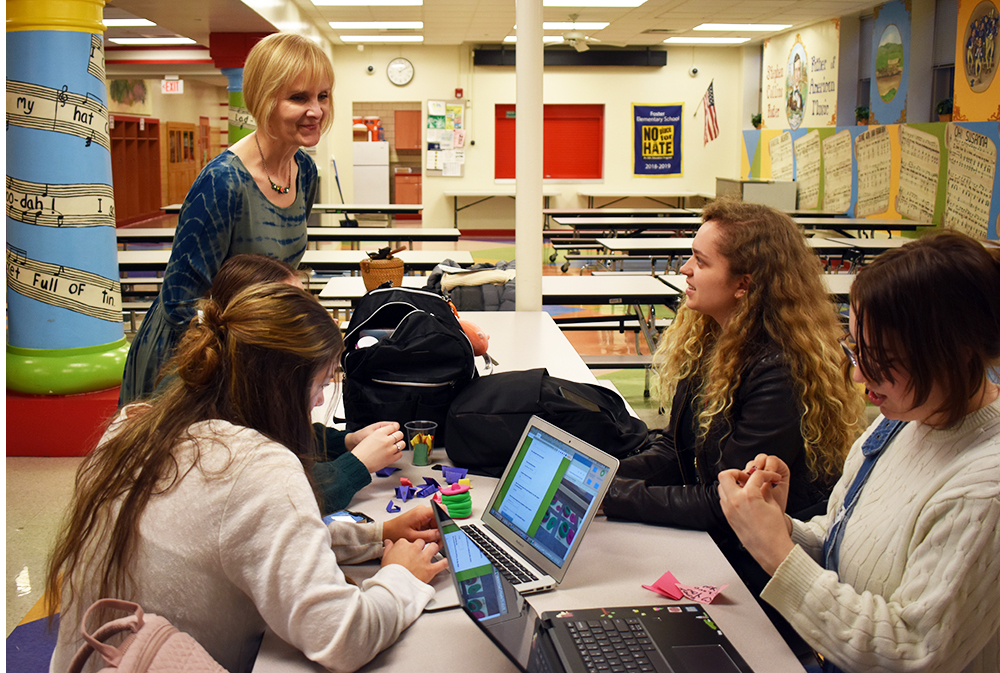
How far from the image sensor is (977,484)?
3.57 feet

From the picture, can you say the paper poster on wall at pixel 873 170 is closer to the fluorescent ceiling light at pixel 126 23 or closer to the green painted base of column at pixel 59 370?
the green painted base of column at pixel 59 370

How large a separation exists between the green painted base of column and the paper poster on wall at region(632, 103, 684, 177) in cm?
1155

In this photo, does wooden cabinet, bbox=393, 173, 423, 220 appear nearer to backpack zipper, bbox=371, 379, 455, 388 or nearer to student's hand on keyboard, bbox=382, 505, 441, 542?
backpack zipper, bbox=371, 379, 455, 388

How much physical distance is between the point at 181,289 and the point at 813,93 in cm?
1131

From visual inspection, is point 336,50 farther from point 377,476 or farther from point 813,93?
point 377,476

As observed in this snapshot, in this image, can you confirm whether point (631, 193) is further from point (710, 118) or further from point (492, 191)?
point (492, 191)

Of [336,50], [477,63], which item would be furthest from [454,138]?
[336,50]

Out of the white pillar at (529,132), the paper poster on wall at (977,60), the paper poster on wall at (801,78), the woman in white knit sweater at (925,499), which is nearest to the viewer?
the woman in white knit sweater at (925,499)

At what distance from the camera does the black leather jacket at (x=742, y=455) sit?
1.63m

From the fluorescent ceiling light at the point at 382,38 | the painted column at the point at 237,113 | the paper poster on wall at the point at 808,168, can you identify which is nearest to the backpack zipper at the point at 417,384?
the painted column at the point at 237,113

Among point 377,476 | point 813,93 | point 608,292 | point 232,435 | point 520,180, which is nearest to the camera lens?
point 232,435

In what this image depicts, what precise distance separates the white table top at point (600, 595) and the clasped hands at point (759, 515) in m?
0.10

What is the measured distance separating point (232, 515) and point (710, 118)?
14055 mm

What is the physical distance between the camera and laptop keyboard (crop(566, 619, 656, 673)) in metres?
1.13
